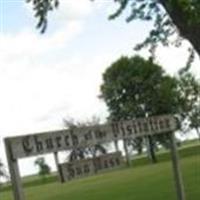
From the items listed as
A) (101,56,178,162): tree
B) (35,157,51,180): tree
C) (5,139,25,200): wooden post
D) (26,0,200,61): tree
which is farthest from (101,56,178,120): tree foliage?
(5,139,25,200): wooden post

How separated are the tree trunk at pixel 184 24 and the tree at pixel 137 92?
7906 centimetres

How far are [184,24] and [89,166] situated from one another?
14.8ft

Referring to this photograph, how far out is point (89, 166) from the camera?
1533 cm

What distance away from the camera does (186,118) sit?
113 meters

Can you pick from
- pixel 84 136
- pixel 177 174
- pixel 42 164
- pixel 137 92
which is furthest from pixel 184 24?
pixel 137 92

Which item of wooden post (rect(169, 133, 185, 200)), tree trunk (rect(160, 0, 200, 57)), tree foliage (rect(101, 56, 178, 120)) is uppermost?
tree foliage (rect(101, 56, 178, 120))

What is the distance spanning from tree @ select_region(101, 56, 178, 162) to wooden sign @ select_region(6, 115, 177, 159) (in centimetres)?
8024

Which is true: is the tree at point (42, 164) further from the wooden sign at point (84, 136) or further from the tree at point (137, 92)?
the tree at point (137, 92)

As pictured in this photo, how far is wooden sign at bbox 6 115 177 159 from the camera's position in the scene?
1385cm

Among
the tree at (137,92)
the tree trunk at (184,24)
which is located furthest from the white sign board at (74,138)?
the tree at (137,92)

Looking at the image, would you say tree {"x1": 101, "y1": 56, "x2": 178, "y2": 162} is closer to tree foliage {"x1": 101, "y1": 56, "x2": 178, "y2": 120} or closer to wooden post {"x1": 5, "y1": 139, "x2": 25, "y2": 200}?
tree foliage {"x1": 101, "y1": 56, "x2": 178, "y2": 120}

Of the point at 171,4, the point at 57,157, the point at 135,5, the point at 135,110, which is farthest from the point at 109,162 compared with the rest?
the point at 135,110

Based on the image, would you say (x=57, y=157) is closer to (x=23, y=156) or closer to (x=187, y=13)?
(x=23, y=156)

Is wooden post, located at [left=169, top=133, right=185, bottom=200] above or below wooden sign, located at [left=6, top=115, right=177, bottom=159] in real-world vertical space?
below
